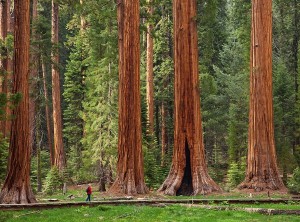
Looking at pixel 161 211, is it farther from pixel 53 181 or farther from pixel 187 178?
pixel 53 181

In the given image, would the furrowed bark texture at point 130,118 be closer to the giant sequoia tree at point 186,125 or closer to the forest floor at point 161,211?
the giant sequoia tree at point 186,125

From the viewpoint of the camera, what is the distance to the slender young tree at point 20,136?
14.6 metres

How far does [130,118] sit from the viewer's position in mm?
17969

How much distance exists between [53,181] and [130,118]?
11074mm

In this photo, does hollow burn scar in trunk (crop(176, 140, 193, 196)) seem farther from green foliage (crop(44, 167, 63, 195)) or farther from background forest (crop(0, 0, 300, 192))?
green foliage (crop(44, 167, 63, 195))

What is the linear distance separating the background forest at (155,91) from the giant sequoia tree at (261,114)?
1.31 metres

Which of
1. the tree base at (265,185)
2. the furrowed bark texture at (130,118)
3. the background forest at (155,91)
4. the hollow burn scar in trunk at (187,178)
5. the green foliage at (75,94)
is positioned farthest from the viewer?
the green foliage at (75,94)

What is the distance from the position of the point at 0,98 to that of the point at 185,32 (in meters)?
10.2

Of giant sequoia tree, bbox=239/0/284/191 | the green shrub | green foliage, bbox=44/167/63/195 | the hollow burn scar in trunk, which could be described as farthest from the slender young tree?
the green shrub

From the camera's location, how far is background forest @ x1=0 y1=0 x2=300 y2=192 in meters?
26.0

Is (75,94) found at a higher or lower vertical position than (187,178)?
higher

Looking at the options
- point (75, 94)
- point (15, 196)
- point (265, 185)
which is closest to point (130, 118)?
point (15, 196)

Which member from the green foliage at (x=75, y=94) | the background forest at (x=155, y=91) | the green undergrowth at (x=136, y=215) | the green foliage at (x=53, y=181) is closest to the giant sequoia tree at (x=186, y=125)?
the background forest at (x=155, y=91)

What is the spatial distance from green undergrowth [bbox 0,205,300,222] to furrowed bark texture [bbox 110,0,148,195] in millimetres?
4446
